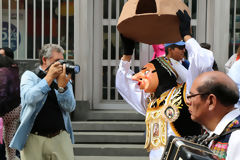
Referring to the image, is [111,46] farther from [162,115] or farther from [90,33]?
[162,115]

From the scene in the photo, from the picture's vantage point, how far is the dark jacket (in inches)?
197

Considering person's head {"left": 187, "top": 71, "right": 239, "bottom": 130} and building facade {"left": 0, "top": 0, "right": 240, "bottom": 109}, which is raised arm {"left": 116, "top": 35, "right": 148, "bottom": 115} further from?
building facade {"left": 0, "top": 0, "right": 240, "bottom": 109}

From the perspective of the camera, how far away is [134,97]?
367 cm

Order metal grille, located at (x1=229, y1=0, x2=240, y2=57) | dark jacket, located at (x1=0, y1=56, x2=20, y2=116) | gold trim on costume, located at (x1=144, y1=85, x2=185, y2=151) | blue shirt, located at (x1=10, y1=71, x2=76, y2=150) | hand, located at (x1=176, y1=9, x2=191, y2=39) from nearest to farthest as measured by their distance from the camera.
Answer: hand, located at (x1=176, y1=9, x2=191, y2=39), gold trim on costume, located at (x1=144, y1=85, x2=185, y2=151), blue shirt, located at (x1=10, y1=71, x2=76, y2=150), dark jacket, located at (x1=0, y1=56, x2=20, y2=116), metal grille, located at (x1=229, y1=0, x2=240, y2=57)

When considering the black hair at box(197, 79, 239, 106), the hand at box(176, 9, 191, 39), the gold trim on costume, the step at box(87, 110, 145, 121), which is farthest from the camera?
the step at box(87, 110, 145, 121)

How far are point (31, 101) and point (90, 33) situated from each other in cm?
470

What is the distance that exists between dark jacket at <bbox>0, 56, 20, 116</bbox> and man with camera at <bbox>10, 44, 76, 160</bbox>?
869 mm

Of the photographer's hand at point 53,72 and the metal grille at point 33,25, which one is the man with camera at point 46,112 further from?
the metal grille at point 33,25

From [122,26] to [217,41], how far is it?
17.0ft

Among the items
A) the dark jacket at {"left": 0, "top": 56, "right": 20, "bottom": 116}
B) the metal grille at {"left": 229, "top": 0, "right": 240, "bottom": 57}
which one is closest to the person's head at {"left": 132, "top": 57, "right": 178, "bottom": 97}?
the dark jacket at {"left": 0, "top": 56, "right": 20, "bottom": 116}

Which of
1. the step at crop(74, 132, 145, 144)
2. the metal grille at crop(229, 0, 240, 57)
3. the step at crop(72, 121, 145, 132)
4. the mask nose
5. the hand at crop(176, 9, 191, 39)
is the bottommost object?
the step at crop(74, 132, 145, 144)

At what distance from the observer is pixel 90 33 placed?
8.55m

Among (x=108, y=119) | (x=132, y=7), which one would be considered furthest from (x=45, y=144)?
(x=108, y=119)

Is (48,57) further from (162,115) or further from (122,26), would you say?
(162,115)
